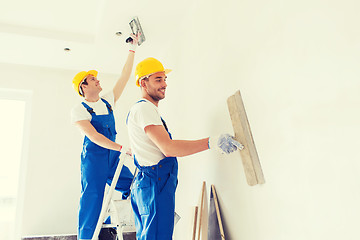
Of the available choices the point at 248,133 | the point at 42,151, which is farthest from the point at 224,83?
the point at 42,151

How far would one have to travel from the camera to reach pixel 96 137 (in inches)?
83.6

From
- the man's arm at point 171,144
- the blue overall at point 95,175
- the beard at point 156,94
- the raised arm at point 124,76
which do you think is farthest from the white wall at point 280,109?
the blue overall at point 95,175

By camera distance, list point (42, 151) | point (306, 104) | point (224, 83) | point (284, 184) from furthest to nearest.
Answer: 1. point (42, 151)
2. point (224, 83)
3. point (284, 184)
4. point (306, 104)

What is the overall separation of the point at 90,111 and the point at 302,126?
1.69 metres

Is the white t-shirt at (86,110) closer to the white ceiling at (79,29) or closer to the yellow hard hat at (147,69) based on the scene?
the yellow hard hat at (147,69)

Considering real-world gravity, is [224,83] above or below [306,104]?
above

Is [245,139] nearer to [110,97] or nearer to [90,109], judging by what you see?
[90,109]

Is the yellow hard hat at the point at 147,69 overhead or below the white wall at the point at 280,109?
overhead

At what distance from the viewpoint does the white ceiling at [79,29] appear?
267cm

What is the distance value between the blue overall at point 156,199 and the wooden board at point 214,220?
0.98 ft

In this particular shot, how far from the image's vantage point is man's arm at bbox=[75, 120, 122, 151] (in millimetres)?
→ 2094

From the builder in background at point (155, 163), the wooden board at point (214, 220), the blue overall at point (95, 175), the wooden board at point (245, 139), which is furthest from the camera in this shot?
the blue overall at point (95, 175)

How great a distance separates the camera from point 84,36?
3.26 meters

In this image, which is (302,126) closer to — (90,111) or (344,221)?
(344,221)
